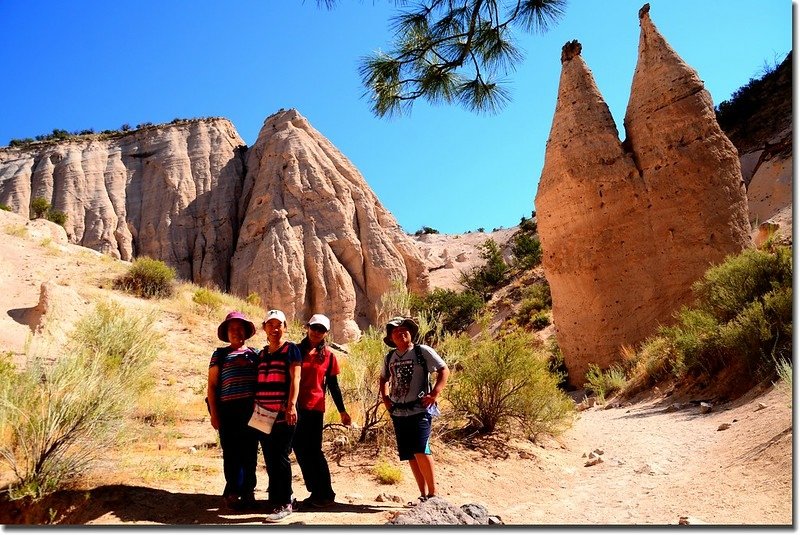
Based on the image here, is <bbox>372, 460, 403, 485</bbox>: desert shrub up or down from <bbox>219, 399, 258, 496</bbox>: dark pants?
down

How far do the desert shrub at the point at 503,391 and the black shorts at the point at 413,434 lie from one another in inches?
98.5

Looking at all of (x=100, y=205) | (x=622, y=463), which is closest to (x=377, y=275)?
(x=100, y=205)

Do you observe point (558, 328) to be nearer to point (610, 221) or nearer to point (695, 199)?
point (610, 221)

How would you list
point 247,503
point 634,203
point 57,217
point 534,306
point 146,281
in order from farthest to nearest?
point 57,217 < point 534,306 < point 146,281 < point 634,203 < point 247,503

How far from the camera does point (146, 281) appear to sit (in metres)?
14.4

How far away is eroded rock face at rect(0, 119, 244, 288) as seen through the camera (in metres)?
26.2

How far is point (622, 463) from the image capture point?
17.4 feet

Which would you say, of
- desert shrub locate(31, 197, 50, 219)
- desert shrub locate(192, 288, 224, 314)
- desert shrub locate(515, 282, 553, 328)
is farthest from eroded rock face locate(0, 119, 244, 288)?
desert shrub locate(515, 282, 553, 328)

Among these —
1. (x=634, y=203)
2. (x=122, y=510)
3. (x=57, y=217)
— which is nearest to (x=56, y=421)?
(x=122, y=510)

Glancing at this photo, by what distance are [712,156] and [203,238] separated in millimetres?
21813

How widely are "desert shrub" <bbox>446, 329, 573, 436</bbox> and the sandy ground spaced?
287mm

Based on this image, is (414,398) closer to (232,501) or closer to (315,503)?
(315,503)

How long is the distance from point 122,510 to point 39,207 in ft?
93.6

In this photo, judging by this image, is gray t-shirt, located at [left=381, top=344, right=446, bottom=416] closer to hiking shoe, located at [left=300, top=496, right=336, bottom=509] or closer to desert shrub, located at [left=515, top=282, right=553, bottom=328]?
hiking shoe, located at [left=300, top=496, right=336, bottom=509]
